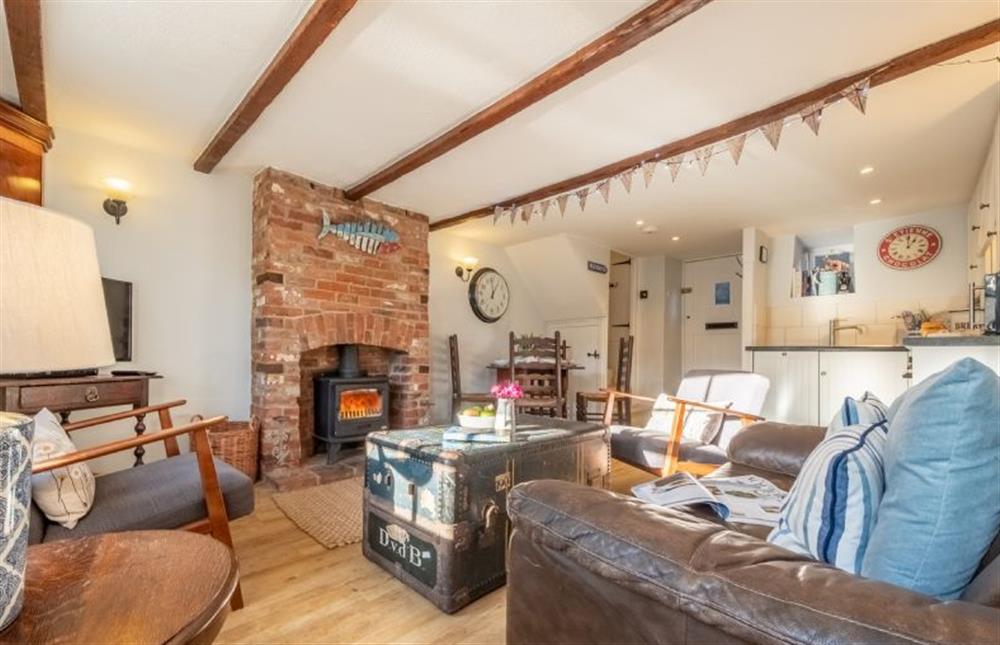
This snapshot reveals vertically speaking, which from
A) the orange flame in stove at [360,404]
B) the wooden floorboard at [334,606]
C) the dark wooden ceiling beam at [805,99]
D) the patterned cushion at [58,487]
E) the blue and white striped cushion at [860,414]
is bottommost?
the wooden floorboard at [334,606]

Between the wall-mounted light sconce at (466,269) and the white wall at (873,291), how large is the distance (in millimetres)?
3008

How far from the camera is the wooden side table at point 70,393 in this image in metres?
2.02

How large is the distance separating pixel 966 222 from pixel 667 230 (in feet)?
7.88

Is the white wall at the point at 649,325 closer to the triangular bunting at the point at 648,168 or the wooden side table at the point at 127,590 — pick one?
the triangular bunting at the point at 648,168


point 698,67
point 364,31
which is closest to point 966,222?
point 698,67

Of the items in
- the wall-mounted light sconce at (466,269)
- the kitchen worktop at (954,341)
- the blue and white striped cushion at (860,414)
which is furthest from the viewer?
the wall-mounted light sconce at (466,269)

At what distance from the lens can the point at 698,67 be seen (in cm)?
209

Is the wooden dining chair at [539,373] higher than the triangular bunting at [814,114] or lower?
lower

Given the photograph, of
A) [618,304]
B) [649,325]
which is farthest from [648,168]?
[618,304]

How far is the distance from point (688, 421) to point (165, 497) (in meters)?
2.72

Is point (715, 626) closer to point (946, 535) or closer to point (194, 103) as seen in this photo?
point (946, 535)

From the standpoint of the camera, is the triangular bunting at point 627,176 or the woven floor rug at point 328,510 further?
the triangular bunting at point 627,176

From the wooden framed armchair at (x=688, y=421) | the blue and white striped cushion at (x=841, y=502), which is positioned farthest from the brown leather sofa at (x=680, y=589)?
the wooden framed armchair at (x=688, y=421)

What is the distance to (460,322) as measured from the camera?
5.15 m
